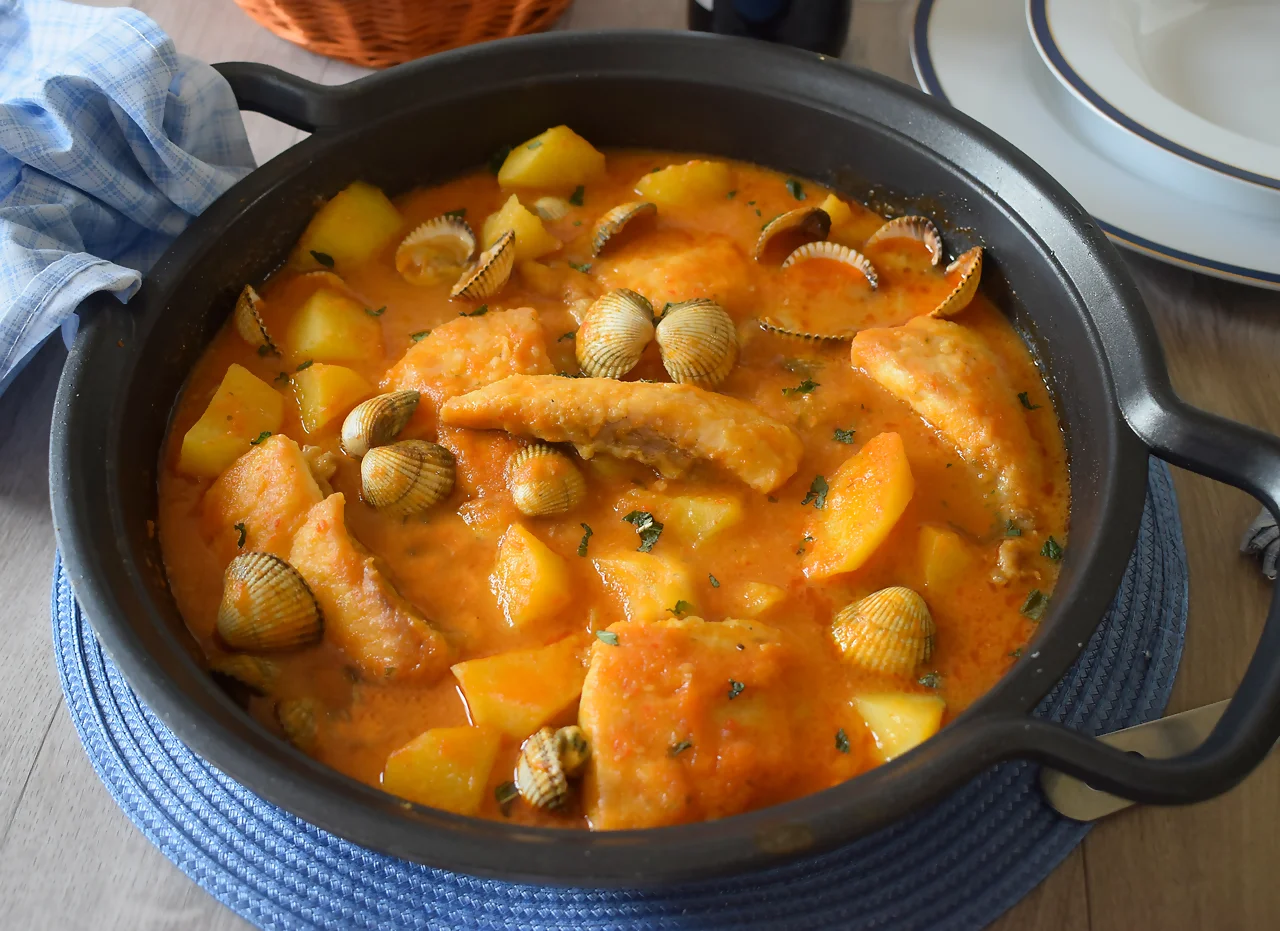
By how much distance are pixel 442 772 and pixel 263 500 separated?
0.63 m

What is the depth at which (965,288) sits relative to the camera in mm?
2246

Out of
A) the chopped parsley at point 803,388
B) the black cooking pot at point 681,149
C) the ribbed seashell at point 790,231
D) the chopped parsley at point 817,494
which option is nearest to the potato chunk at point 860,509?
the chopped parsley at point 817,494

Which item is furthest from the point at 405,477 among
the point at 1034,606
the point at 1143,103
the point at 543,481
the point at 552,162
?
the point at 1143,103

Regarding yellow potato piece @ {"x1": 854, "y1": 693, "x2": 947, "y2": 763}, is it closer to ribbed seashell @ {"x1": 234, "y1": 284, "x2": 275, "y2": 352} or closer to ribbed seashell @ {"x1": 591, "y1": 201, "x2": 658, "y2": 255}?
ribbed seashell @ {"x1": 591, "y1": 201, "x2": 658, "y2": 255}

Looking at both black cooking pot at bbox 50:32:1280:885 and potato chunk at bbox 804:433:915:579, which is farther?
potato chunk at bbox 804:433:915:579

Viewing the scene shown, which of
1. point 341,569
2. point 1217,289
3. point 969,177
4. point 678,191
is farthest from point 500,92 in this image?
point 1217,289

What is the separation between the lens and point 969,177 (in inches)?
88.7

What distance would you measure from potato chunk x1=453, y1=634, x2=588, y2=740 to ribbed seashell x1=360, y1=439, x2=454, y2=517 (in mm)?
343

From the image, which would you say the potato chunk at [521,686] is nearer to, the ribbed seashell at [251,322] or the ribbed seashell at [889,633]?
the ribbed seashell at [889,633]

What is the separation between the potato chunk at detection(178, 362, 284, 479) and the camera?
80.0 inches

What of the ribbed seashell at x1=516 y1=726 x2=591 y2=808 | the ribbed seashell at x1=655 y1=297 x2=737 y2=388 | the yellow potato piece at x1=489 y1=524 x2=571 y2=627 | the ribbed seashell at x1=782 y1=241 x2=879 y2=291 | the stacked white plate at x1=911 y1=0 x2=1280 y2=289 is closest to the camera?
the ribbed seashell at x1=516 y1=726 x2=591 y2=808

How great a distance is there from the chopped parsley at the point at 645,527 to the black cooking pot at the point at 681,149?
65cm

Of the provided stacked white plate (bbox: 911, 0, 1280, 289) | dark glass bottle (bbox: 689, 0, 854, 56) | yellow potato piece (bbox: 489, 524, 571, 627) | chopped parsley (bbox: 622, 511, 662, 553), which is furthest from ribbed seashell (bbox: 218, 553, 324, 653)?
stacked white plate (bbox: 911, 0, 1280, 289)

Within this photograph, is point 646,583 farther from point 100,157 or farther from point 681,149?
point 100,157
